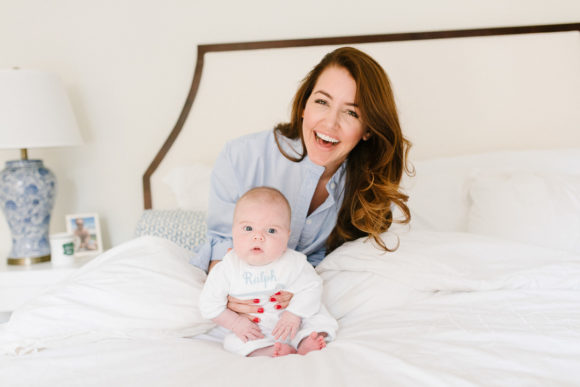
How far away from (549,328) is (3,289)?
6.73 feet

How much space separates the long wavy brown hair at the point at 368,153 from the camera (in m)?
1.40

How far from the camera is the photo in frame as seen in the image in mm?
2357

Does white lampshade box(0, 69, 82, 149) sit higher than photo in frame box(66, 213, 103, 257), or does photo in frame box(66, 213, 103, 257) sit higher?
white lampshade box(0, 69, 82, 149)

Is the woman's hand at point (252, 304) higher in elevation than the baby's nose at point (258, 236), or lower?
lower

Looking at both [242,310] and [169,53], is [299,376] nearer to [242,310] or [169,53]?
[242,310]

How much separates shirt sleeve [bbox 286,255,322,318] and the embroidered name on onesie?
0.05m

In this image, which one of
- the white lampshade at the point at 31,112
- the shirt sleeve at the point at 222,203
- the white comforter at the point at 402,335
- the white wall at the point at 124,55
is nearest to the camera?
the white comforter at the point at 402,335

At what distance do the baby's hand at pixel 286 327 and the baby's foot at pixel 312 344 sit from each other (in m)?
0.04

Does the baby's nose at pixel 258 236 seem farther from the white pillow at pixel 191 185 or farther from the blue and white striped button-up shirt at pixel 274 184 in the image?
the white pillow at pixel 191 185

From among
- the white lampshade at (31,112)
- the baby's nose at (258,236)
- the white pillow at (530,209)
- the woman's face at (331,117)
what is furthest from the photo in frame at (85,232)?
the white pillow at (530,209)

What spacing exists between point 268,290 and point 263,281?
0.08 ft

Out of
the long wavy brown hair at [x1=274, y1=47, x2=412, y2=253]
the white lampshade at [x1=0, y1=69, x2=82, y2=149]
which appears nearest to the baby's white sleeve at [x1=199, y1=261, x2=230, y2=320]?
the long wavy brown hair at [x1=274, y1=47, x2=412, y2=253]

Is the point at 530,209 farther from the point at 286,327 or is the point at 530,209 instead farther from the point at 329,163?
the point at 286,327

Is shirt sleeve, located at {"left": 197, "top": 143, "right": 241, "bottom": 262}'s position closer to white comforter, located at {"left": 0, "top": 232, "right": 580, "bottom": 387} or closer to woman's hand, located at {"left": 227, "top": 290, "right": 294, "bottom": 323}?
white comforter, located at {"left": 0, "top": 232, "right": 580, "bottom": 387}
